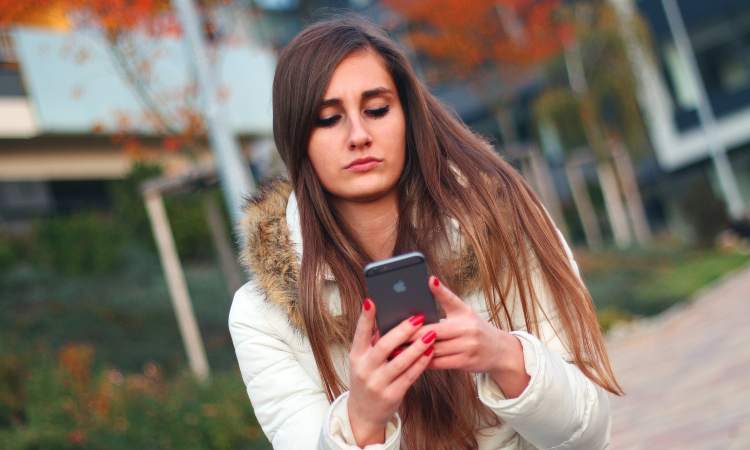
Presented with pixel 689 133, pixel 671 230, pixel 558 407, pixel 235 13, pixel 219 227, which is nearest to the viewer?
pixel 558 407

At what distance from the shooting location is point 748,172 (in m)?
34.1

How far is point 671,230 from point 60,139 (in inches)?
851

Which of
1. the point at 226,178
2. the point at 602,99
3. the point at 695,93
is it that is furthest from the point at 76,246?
the point at 695,93

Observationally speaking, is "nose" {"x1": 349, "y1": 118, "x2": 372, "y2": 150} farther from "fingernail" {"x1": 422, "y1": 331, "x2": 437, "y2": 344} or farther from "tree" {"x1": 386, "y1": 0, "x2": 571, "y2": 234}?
"tree" {"x1": 386, "y1": 0, "x2": 571, "y2": 234}

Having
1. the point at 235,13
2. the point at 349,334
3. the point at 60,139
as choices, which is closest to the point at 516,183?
the point at 349,334

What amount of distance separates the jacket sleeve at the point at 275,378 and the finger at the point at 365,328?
0.33 metres

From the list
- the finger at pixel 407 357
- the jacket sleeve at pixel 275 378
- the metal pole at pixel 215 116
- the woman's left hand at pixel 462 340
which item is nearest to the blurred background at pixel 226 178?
the metal pole at pixel 215 116

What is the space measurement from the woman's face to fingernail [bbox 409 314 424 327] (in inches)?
21.3

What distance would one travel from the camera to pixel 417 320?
208 centimetres

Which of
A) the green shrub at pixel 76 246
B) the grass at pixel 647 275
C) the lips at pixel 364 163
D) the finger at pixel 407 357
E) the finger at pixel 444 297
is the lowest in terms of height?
the grass at pixel 647 275

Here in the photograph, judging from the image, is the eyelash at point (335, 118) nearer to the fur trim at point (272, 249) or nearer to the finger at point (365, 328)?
the fur trim at point (272, 249)

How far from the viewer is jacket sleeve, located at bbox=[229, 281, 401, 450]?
2.46m

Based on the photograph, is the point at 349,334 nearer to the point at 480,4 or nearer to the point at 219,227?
the point at 219,227

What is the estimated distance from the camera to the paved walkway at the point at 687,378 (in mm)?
6711
